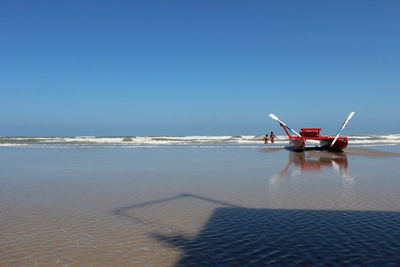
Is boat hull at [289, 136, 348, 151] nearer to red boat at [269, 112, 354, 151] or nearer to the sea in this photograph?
red boat at [269, 112, 354, 151]

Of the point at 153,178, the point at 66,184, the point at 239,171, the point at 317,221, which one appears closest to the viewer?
the point at 317,221

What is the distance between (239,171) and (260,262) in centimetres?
915

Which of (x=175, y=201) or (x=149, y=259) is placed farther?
(x=175, y=201)

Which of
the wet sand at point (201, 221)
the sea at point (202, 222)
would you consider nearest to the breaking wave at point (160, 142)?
the wet sand at point (201, 221)

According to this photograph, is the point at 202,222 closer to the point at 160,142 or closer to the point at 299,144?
the point at 299,144

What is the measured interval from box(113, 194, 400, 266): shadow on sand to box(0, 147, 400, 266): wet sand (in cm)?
2

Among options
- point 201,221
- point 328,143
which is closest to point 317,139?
point 328,143

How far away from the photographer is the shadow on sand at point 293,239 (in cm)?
431

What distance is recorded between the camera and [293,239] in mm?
5023

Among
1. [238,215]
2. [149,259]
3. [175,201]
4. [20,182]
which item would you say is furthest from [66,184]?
[149,259]

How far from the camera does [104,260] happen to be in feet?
14.5

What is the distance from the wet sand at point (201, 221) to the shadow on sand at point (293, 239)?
15mm

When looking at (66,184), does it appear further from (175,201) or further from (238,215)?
(238,215)

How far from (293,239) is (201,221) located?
1820 mm
